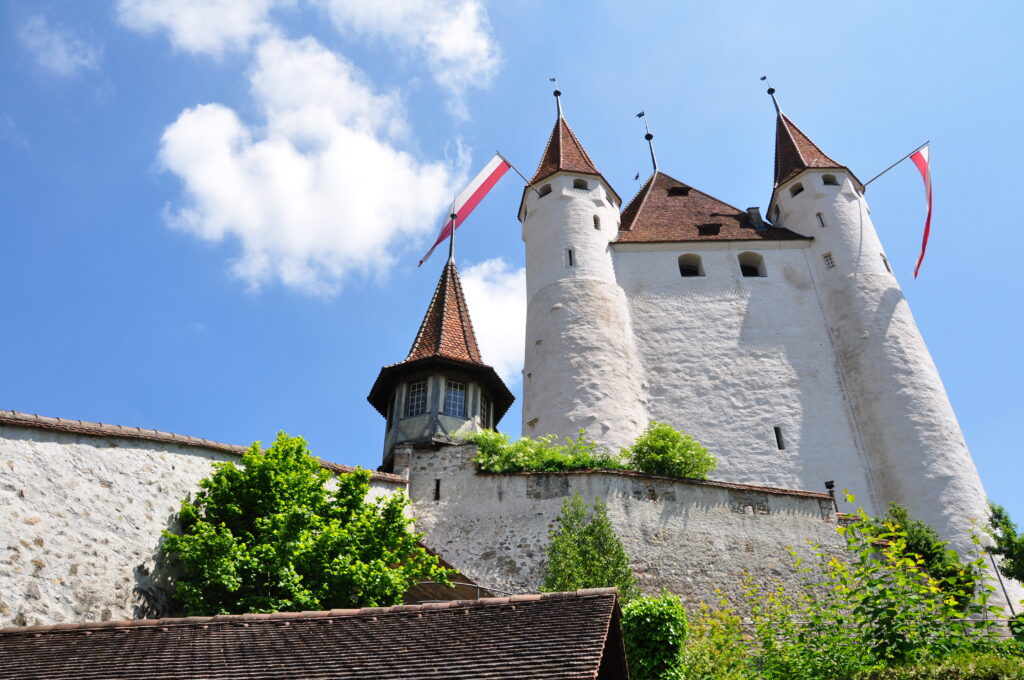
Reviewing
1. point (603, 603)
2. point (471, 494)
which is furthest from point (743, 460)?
point (603, 603)

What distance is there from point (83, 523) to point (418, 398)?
8728mm

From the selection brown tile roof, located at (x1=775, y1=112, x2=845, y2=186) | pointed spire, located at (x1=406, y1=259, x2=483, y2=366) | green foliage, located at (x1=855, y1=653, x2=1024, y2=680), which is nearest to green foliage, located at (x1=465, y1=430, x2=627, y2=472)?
pointed spire, located at (x1=406, y1=259, x2=483, y2=366)

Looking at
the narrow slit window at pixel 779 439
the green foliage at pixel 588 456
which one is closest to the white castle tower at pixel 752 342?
the narrow slit window at pixel 779 439

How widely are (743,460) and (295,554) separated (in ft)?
49.3

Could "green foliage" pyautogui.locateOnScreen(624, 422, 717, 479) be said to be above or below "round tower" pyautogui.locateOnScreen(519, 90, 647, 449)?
below

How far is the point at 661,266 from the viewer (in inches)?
1164

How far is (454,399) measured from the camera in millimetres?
20938

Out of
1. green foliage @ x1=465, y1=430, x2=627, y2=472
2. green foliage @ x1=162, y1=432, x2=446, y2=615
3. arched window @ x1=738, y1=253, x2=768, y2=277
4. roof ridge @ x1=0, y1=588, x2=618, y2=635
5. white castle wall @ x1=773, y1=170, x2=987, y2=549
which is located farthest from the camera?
arched window @ x1=738, y1=253, x2=768, y2=277

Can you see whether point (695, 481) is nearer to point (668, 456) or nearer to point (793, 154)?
point (668, 456)

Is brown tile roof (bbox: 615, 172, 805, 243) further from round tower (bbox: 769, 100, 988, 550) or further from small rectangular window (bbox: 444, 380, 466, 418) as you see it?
small rectangular window (bbox: 444, 380, 466, 418)

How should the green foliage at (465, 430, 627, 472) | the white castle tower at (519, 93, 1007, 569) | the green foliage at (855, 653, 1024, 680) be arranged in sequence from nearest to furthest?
the green foliage at (855, 653, 1024, 680), the green foliage at (465, 430, 627, 472), the white castle tower at (519, 93, 1007, 569)

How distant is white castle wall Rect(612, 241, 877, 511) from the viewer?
81.1ft

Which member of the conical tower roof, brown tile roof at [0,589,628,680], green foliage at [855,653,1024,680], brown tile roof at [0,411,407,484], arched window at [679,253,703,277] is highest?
arched window at [679,253,703,277]

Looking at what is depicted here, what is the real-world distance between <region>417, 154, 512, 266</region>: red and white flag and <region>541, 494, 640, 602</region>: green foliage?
1250cm
